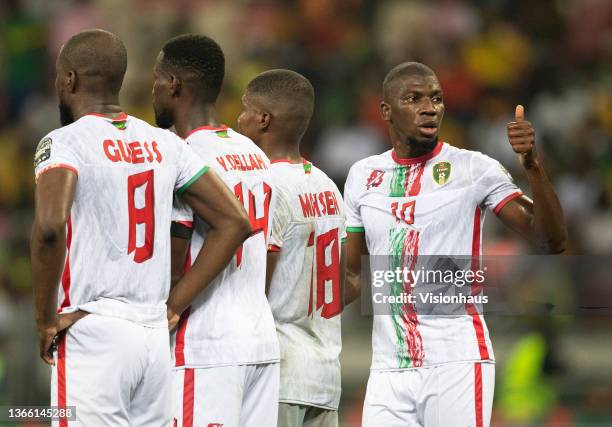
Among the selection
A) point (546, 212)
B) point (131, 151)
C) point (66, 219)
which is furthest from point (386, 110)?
point (66, 219)

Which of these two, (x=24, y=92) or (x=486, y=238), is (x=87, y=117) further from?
(x=24, y=92)

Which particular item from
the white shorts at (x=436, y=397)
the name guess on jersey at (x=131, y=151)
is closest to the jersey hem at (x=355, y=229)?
the white shorts at (x=436, y=397)

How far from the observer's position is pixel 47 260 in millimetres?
4344

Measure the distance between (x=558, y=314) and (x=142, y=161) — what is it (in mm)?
6421

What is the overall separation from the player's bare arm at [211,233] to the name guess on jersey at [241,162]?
0.91ft

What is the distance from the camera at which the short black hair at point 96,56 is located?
15.2 ft

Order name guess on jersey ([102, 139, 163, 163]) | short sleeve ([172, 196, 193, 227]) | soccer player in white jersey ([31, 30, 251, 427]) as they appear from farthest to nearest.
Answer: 1. short sleeve ([172, 196, 193, 227])
2. name guess on jersey ([102, 139, 163, 163])
3. soccer player in white jersey ([31, 30, 251, 427])

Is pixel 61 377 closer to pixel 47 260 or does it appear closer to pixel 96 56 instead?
pixel 47 260

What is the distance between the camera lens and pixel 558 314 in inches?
403

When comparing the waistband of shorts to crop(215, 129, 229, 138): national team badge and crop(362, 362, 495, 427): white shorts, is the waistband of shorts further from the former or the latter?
crop(362, 362, 495, 427): white shorts

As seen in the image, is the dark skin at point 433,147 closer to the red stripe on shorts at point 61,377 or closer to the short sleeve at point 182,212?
the short sleeve at point 182,212

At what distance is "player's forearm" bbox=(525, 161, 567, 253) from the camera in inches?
203

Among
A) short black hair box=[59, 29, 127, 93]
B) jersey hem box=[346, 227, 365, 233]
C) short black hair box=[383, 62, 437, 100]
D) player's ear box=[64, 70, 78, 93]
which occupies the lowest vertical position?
jersey hem box=[346, 227, 365, 233]

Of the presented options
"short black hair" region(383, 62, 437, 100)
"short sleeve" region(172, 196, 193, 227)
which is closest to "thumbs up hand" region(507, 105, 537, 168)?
"short black hair" region(383, 62, 437, 100)
